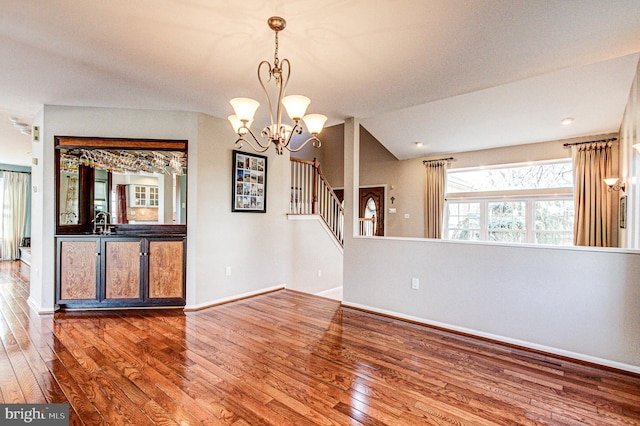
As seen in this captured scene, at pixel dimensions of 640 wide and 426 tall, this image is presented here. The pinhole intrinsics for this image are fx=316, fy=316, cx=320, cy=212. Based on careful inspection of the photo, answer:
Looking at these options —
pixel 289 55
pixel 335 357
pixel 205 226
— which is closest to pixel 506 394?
pixel 335 357

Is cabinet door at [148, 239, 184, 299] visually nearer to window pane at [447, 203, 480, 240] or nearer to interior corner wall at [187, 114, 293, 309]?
interior corner wall at [187, 114, 293, 309]

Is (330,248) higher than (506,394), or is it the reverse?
(330,248)

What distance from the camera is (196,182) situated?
3.96 metres

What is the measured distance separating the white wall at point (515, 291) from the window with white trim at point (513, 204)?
341cm

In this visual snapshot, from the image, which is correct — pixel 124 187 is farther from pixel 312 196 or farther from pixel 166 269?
pixel 312 196

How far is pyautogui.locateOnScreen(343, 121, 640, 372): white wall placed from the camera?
8.47 feet

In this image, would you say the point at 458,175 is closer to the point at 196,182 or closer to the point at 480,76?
the point at 480,76

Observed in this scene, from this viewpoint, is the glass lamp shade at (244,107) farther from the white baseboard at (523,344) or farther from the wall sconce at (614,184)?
the wall sconce at (614,184)

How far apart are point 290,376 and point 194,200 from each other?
8.23ft

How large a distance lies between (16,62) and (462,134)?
19.5 ft

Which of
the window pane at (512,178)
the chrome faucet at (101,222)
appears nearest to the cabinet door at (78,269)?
the chrome faucet at (101,222)

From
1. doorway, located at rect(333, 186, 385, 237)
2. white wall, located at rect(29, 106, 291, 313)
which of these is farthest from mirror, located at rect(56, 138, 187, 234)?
doorway, located at rect(333, 186, 385, 237)

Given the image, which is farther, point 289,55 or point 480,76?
point 480,76

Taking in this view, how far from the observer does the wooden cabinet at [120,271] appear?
3838 millimetres
